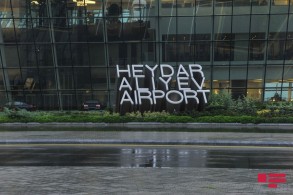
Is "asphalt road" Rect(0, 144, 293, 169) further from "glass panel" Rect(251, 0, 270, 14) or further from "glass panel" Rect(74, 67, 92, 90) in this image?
"glass panel" Rect(251, 0, 270, 14)

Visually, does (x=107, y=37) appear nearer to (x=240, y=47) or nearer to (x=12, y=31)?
(x=12, y=31)

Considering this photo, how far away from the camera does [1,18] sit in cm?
2908

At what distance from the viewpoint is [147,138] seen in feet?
51.8

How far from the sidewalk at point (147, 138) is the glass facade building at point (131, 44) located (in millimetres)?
11764

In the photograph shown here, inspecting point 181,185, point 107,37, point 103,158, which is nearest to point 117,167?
point 103,158

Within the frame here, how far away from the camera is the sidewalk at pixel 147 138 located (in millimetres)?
14898

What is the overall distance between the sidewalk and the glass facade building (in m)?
11.8

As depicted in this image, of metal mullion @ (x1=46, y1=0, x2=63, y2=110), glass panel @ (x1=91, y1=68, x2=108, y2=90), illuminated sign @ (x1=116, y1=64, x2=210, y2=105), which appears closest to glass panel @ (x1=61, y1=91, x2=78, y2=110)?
metal mullion @ (x1=46, y1=0, x2=63, y2=110)

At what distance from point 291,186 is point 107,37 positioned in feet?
75.2

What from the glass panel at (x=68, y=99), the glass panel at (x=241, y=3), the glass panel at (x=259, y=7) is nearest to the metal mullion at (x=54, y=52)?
the glass panel at (x=68, y=99)

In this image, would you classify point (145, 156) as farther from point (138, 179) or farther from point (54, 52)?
point (54, 52)

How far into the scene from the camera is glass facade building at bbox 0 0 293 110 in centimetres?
2892

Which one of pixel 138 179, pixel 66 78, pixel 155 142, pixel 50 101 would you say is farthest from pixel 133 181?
pixel 50 101

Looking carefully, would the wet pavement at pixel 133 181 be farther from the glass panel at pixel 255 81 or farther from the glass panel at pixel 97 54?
the glass panel at pixel 255 81
